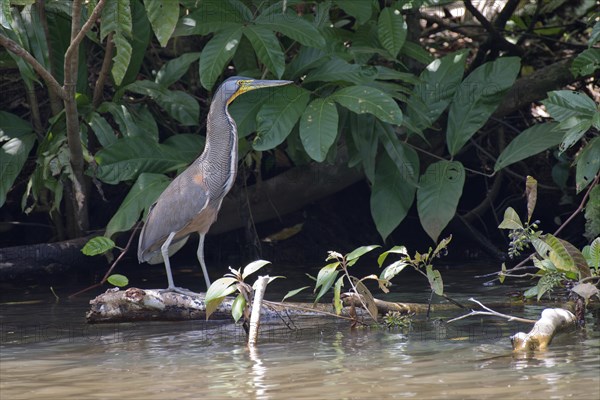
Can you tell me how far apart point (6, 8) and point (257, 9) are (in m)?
1.65

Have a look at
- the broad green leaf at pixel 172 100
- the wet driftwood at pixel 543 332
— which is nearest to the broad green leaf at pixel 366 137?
the broad green leaf at pixel 172 100

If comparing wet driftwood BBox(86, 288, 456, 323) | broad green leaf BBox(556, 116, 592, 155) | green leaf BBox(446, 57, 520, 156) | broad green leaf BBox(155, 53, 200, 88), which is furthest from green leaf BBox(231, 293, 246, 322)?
broad green leaf BBox(155, 53, 200, 88)

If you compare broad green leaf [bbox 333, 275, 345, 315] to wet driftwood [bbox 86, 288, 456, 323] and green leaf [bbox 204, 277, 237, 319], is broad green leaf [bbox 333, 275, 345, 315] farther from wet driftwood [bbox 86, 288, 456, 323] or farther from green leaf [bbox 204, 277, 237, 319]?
green leaf [bbox 204, 277, 237, 319]

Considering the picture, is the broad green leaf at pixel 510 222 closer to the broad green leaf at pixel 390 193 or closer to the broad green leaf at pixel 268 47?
the broad green leaf at pixel 390 193

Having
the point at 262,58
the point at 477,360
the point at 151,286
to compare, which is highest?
the point at 262,58

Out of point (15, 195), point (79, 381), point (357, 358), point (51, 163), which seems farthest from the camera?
point (15, 195)

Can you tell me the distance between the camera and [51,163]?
19.7 ft

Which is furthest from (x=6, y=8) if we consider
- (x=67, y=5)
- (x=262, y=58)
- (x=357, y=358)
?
(x=357, y=358)

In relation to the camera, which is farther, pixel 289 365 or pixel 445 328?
pixel 445 328

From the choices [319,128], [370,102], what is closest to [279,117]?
[319,128]

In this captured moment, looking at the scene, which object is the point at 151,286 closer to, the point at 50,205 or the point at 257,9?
the point at 50,205

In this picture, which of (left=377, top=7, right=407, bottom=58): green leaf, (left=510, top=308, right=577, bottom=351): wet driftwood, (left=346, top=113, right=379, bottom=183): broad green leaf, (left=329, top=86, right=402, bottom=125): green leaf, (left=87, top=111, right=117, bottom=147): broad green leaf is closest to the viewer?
(left=510, top=308, right=577, bottom=351): wet driftwood

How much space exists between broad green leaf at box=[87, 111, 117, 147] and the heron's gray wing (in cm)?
57

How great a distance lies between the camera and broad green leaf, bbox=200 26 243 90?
18.2 ft
